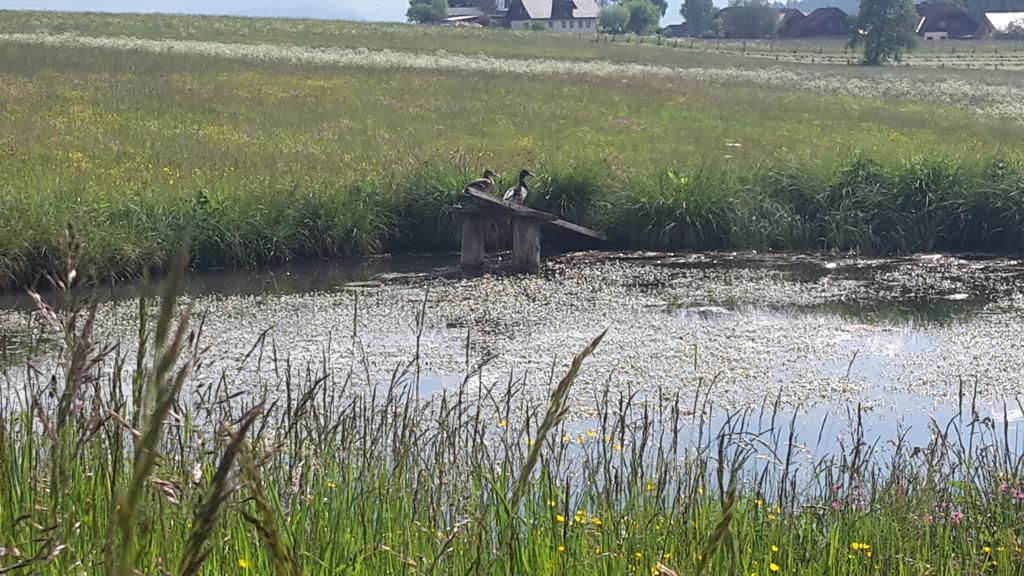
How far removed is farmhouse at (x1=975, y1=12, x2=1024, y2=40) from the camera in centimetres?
10444

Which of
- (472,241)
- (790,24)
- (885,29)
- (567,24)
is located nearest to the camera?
(472,241)

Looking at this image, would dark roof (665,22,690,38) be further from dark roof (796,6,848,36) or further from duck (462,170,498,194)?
duck (462,170,498,194)

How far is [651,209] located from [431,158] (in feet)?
13.8

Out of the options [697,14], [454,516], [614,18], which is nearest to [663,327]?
[454,516]

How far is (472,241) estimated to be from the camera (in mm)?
15633

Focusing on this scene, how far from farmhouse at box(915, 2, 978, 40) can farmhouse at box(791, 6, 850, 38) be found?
7.91 m

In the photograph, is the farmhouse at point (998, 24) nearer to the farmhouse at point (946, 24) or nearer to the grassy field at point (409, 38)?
the farmhouse at point (946, 24)

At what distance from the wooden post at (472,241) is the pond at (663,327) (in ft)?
1.30

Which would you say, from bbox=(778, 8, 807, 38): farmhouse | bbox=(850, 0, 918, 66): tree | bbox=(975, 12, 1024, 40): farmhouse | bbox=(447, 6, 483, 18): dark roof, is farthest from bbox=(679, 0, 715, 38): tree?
bbox=(850, 0, 918, 66): tree

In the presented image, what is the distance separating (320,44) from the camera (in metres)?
54.5

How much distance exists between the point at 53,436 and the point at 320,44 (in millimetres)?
54182

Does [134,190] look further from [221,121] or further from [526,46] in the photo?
[526,46]

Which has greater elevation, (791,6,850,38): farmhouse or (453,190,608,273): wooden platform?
(791,6,850,38): farmhouse

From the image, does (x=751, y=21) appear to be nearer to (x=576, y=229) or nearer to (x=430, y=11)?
(x=430, y=11)
